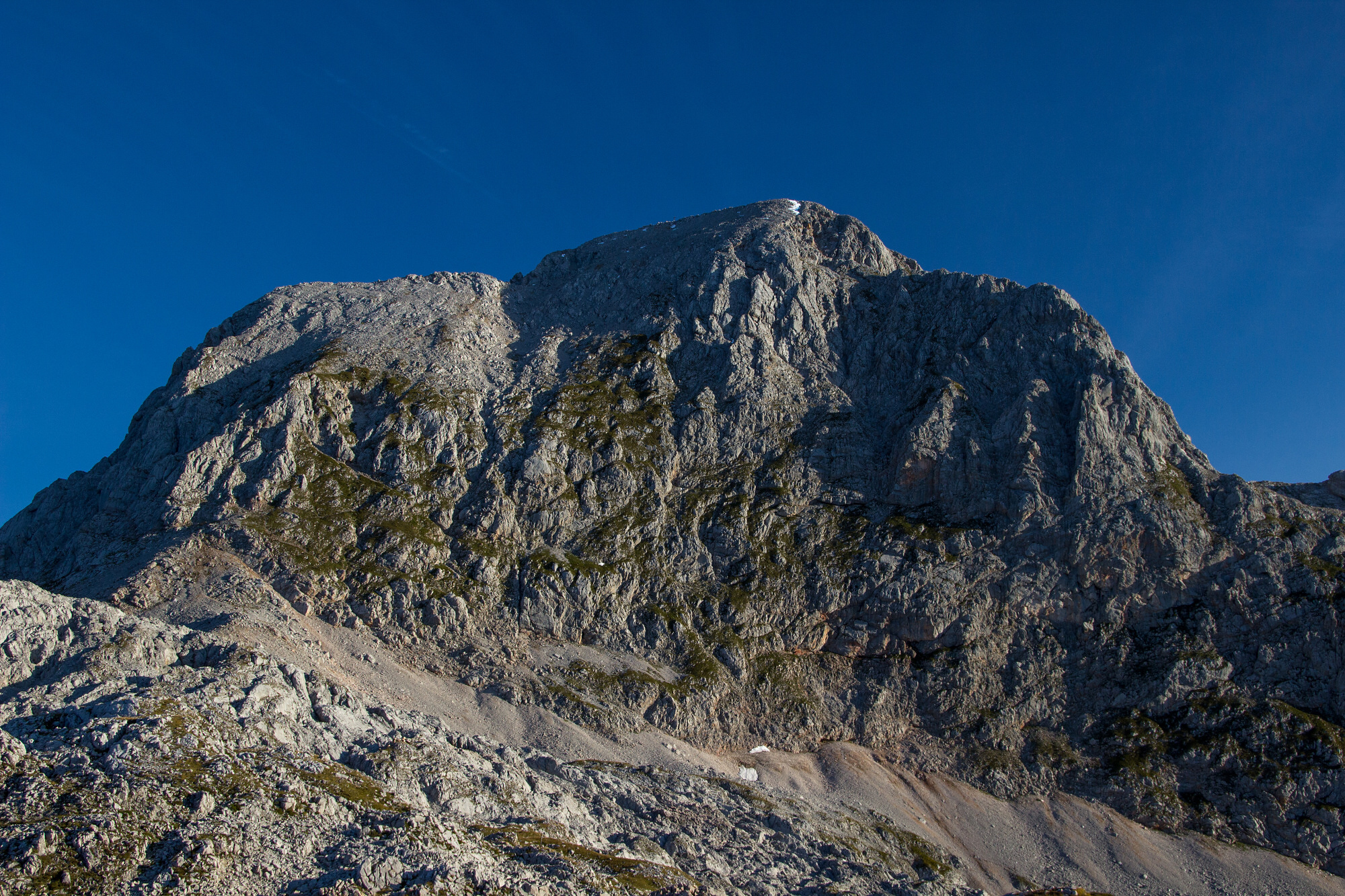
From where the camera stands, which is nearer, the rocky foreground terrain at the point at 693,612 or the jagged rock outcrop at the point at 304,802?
the jagged rock outcrop at the point at 304,802

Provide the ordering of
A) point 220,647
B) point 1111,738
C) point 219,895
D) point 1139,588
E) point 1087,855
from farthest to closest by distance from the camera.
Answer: point 1139,588 < point 1111,738 < point 1087,855 < point 220,647 < point 219,895

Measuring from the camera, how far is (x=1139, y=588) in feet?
283

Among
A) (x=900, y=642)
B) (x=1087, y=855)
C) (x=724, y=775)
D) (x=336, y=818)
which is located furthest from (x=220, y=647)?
(x=1087, y=855)

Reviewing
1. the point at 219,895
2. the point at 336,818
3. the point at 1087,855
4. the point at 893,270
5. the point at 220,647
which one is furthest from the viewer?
the point at 893,270

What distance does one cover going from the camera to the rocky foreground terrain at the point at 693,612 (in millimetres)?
51938

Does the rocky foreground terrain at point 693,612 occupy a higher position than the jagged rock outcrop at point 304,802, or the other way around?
the rocky foreground terrain at point 693,612

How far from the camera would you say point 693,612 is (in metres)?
92.1

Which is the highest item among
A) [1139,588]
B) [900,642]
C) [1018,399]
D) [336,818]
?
[1018,399]

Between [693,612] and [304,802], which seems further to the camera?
[693,612]

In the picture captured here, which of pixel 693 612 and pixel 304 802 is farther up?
pixel 693 612

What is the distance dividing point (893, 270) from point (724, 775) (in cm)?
8356

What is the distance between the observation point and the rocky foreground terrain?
51.9 meters

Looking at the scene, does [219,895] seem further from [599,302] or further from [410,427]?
[599,302]

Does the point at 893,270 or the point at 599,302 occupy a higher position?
the point at 893,270
